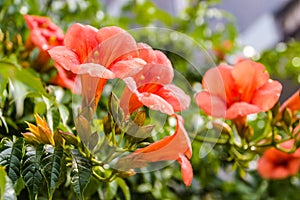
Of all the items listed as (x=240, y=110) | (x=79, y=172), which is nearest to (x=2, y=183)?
(x=79, y=172)

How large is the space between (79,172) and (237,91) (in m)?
0.39

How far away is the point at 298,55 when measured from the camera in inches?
64.1

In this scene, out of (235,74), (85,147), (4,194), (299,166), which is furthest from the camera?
(299,166)

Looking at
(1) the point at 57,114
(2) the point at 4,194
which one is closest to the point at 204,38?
(1) the point at 57,114

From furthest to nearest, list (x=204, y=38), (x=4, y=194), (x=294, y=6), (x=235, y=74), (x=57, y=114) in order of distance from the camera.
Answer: (x=294, y=6), (x=204, y=38), (x=235, y=74), (x=57, y=114), (x=4, y=194)

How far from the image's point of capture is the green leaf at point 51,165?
1.74 feet

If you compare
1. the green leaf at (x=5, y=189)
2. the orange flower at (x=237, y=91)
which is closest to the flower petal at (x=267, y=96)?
the orange flower at (x=237, y=91)

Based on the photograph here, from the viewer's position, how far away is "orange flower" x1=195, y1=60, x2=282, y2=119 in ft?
2.55

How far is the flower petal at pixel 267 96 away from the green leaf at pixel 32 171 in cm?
39

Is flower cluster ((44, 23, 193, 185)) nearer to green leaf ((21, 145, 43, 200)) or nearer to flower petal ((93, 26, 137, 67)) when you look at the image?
flower petal ((93, 26, 137, 67))

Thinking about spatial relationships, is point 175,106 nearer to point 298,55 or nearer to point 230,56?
point 298,55

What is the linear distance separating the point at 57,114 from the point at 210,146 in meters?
0.34

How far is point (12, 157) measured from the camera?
54 cm

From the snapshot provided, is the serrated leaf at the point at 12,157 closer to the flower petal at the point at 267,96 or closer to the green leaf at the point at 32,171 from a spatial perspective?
the green leaf at the point at 32,171
